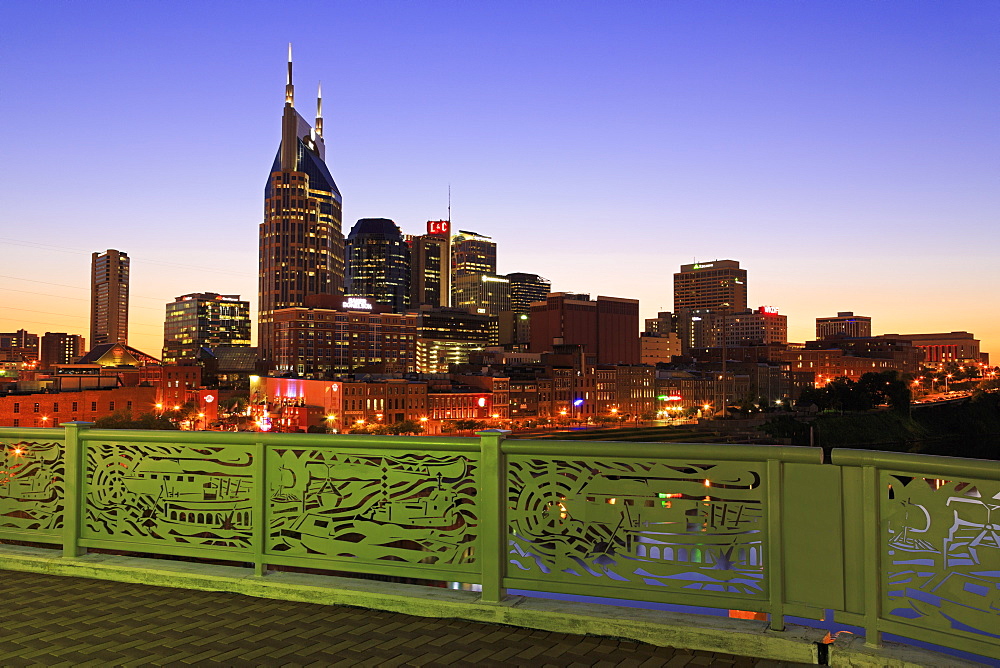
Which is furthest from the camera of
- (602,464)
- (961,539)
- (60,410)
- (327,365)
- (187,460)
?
(327,365)

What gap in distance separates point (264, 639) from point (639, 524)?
10.1 feet

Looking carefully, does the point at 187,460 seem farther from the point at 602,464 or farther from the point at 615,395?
the point at 615,395

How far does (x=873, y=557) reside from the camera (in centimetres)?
477

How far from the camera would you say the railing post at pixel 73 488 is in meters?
7.59

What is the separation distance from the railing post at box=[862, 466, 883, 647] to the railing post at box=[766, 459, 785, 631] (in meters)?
0.54

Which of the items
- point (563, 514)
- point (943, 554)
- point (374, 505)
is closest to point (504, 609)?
point (563, 514)

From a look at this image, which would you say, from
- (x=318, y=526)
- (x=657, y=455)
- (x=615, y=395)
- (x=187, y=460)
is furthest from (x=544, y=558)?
(x=615, y=395)

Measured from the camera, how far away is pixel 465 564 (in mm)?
6070

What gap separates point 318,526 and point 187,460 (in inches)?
64.4

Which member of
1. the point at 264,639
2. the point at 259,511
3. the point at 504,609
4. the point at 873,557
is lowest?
the point at 264,639

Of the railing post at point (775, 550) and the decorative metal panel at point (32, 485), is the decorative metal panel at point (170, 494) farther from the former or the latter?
the railing post at point (775, 550)

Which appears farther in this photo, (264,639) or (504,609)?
(504,609)

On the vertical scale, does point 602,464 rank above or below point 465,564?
above

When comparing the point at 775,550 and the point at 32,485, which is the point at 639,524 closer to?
the point at 775,550
